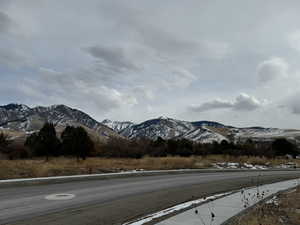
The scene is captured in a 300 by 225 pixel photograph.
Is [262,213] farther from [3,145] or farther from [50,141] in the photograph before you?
[3,145]

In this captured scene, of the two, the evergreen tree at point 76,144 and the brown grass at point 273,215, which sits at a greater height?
the evergreen tree at point 76,144

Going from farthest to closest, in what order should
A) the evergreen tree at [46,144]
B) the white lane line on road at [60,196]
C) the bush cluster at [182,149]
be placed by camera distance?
the bush cluster at [182,149] → the evergreen tree at [46,144] → the white lane line on road at [60,196]

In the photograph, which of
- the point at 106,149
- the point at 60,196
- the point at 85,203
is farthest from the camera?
the point at 106,149

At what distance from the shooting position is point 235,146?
5788cm

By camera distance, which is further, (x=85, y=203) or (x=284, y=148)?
(x=284, y=148)

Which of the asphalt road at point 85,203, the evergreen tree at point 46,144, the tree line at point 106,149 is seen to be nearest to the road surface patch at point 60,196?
the asphalt road at point 85,203

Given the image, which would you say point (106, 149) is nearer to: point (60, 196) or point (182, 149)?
point (182, 149)

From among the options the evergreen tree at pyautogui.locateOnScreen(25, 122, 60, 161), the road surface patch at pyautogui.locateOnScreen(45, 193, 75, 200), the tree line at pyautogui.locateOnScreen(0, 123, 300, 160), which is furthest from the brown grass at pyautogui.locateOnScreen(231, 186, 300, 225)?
the evergreen tree at pyautogui.locateOnScreen(25, 122, 60, 161)

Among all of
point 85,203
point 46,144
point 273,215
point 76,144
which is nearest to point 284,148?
point 76,144

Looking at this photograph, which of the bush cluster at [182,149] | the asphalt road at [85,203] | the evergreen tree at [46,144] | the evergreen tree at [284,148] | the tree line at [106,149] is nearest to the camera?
the asphalt road at [85,203]

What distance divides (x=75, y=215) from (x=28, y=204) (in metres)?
2.01

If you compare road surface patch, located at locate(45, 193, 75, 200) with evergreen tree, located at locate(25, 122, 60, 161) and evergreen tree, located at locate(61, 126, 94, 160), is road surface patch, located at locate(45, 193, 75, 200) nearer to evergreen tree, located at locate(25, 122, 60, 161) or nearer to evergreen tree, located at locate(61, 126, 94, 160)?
evergreen tree, located at locate(61, 126, 94, 160)

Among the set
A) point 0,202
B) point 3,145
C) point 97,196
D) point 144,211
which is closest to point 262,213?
point 144,211

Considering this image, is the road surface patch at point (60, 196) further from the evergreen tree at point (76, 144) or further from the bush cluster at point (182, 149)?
the evergreen tree at point (76, 144)
